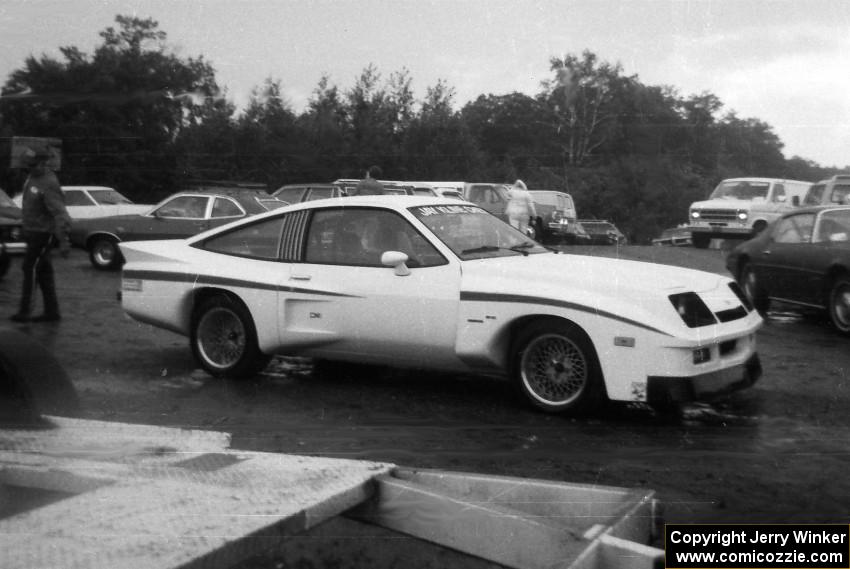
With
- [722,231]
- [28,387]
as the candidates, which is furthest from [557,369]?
[722,231]

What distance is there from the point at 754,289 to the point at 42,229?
7805 millimetres

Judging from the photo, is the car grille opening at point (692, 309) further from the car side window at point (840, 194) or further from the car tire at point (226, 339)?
the car side window at point (840, 194)

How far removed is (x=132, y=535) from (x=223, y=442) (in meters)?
0.98

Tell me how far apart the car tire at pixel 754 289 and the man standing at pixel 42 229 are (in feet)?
24.6

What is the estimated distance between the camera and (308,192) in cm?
1925

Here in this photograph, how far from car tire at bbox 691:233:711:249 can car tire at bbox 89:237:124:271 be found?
1313 cm

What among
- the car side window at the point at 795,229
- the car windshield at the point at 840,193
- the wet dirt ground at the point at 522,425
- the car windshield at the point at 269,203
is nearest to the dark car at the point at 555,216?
the car windshield at the point at 269,203

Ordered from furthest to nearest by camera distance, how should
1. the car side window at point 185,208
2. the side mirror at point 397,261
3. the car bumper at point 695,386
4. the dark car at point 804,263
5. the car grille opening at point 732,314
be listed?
the car side window at point 185,208 < the dark car at point 804,263 < the side mirror at point 397,261 < the car grille opening at point 732,314 < the car bumper at point 695,386

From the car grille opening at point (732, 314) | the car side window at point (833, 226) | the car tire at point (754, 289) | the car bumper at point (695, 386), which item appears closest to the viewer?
the car bumper at point (695, 386)

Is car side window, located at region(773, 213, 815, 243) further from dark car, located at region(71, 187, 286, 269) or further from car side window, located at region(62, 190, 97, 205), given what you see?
car side window, located at region(62, 190, 97, 205)

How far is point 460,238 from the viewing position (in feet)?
21.3

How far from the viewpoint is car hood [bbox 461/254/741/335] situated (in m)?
5.53

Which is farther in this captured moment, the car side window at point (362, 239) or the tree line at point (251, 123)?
the car side window at point (362, 239)

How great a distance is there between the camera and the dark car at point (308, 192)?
18.3 meters
